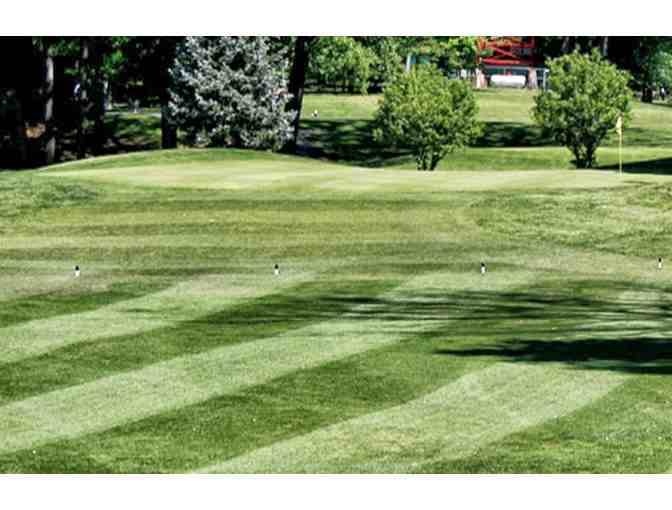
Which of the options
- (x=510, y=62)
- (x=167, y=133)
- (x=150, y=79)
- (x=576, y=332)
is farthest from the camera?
(x=510, y=62)

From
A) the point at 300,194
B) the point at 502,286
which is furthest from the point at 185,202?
the point at 502,286

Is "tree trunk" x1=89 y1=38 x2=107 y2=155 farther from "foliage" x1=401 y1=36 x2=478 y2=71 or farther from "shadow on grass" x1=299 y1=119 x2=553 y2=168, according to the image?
"foliage" x1=401 y1=36 x2=478 y2=71

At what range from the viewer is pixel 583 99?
6794 cm

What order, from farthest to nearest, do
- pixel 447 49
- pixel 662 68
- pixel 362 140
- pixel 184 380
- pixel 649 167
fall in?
pixel 447 49
pixel 662 68
pixel 362 140
pixel 649 167
pixel 184 380

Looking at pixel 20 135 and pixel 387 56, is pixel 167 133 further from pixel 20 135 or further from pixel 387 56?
pixel 387 56

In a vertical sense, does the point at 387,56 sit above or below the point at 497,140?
above

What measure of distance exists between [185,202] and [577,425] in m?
26.5

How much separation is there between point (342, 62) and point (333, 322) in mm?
69395

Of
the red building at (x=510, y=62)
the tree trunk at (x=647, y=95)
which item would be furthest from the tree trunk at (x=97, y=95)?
the tree trunk at (x=647, y=95)

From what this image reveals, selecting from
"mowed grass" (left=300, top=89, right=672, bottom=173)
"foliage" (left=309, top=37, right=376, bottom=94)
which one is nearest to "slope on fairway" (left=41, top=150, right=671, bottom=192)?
"mowed grass" (left=300, top=89, right=672, bottom=173)

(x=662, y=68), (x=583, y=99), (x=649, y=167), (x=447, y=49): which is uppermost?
(x=447, y=49)

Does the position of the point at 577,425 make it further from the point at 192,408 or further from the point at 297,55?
the point at 297,55

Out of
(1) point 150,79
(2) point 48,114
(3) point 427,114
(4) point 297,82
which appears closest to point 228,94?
(4) point 297,82

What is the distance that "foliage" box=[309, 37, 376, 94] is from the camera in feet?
315
